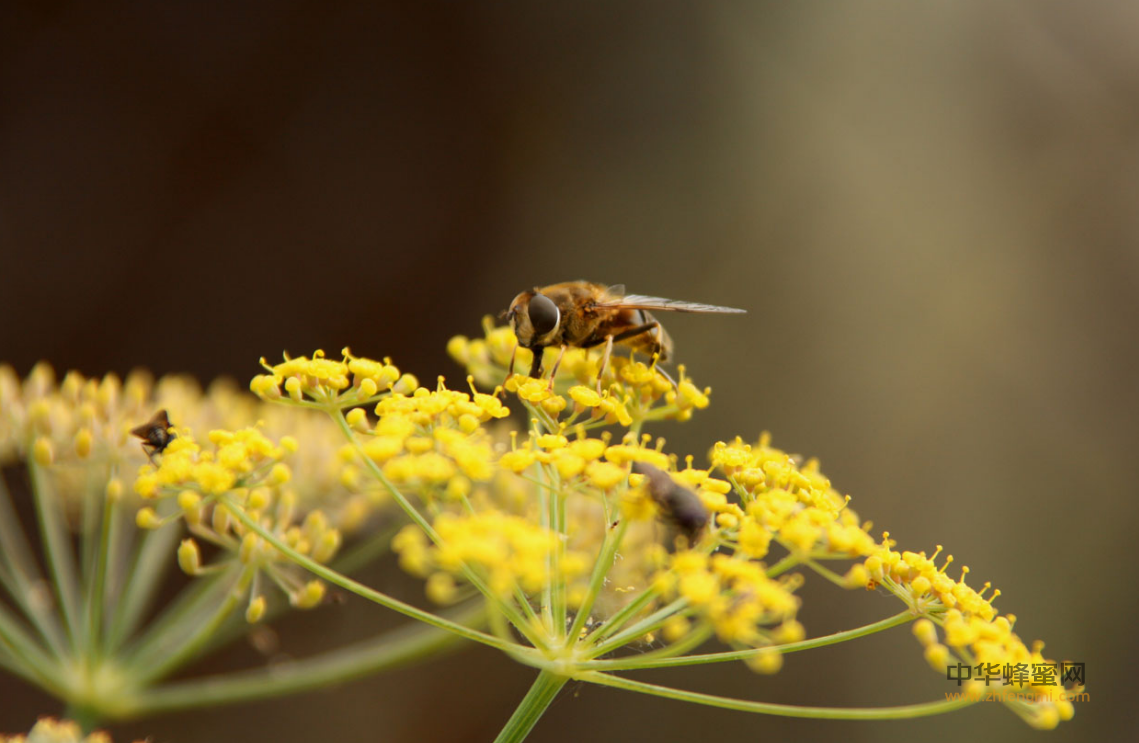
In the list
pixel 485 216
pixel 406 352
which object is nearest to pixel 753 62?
pixel 485 216

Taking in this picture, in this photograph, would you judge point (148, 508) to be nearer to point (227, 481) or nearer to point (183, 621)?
point (183, 621)

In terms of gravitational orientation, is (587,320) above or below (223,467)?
above

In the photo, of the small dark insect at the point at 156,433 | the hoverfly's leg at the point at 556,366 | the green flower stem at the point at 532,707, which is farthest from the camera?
the hoverfly's leg at the point at 556,366

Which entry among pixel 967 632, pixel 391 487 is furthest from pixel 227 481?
pixel 967 632

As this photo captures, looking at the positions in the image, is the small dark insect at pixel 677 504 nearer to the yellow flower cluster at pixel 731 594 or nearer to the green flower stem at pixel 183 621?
the yellow flower cluster at pixel 731 594

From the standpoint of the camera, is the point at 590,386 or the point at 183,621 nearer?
the point at 590,386

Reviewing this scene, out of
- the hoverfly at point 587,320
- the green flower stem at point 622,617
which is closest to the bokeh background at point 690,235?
the hoverfly at point 587,320

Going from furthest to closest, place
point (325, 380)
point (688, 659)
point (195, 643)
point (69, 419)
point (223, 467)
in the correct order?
point (69, 419) → point (195, 643) → point (325, 380) → point (223, 467) → point (688, 659)
